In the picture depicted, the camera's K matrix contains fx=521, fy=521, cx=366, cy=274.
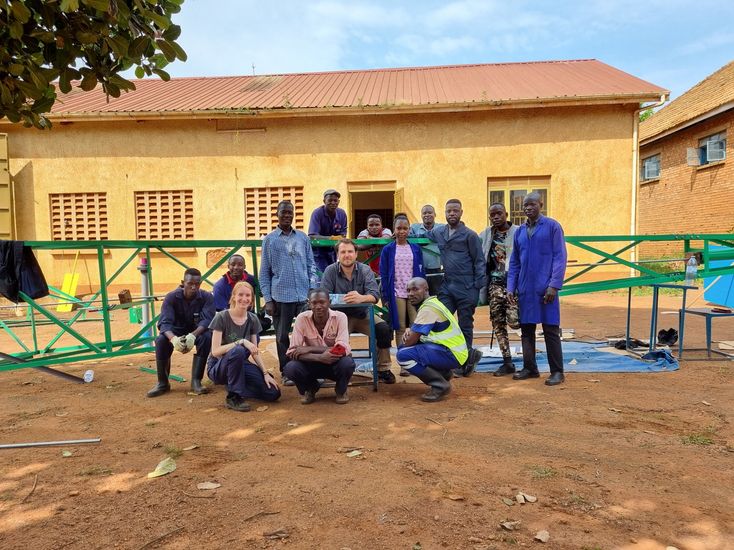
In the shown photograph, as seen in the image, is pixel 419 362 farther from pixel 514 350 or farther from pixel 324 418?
pixel 514 350

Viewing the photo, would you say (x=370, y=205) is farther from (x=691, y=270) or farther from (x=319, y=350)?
(x=319, y=350)

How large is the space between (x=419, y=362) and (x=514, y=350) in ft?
8.20

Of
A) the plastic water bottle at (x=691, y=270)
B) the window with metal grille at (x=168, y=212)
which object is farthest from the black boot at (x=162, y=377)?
the window with metal grille at (x=168, y=212)

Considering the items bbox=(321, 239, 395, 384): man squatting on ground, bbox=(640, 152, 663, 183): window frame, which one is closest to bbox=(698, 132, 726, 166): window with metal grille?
bbox=(640, 152, 663, 183): window frame

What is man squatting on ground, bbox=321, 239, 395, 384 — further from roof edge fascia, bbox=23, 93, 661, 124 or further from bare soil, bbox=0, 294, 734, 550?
roof edge fascia, bbox=23, 93, 661, 124

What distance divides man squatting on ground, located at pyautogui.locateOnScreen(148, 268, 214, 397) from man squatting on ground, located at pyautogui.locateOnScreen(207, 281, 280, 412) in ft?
1.00

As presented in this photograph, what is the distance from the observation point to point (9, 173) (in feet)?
39.2

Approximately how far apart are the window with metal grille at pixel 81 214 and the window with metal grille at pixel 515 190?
8946 millimetres

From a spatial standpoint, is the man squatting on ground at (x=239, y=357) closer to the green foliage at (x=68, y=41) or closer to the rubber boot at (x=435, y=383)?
the rubber boot at (x=435, y=383)

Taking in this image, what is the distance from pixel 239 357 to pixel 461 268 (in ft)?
7.80

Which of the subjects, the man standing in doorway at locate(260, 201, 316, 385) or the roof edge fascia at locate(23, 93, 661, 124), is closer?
the man standing in doorway at locate(260, 201, 316, 385)

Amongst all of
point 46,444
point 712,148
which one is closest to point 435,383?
point 46,444

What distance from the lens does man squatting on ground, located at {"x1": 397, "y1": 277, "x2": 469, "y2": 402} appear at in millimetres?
4562

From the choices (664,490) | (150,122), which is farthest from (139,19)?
(150,122)
